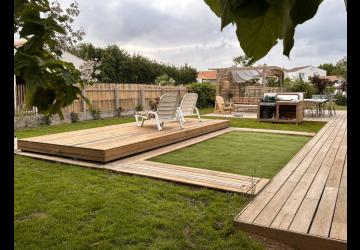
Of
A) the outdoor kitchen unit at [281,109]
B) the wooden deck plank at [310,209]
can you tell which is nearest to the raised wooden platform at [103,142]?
the wooden deck plank at [310,209]

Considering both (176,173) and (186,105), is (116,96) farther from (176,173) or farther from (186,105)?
(176,173)

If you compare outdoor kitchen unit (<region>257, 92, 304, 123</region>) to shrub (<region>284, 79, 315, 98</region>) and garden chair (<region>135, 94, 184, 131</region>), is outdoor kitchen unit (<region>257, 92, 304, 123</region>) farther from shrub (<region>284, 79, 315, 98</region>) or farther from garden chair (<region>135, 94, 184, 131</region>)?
shrub (<region>284, 79, 315, 98</region>)

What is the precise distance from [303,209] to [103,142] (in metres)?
4.19

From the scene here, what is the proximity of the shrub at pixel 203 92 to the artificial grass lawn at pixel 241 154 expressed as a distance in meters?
12.3

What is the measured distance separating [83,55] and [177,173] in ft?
86.5

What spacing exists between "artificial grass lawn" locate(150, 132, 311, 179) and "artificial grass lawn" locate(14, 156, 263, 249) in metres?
1.25

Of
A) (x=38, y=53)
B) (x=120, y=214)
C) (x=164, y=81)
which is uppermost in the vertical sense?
(x=164, y=81)

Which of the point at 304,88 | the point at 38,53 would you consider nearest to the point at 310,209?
the point at 38,53

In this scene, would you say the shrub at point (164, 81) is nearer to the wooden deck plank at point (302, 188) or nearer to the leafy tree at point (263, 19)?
the wooden deck plank at point (302, 188)

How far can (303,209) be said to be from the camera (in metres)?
3.46

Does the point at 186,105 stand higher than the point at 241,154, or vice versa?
the point at 186,105

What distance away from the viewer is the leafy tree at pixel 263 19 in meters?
0.35

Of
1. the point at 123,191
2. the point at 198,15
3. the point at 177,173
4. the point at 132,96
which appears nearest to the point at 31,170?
the point at 123,191

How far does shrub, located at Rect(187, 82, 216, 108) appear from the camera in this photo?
21422mm
